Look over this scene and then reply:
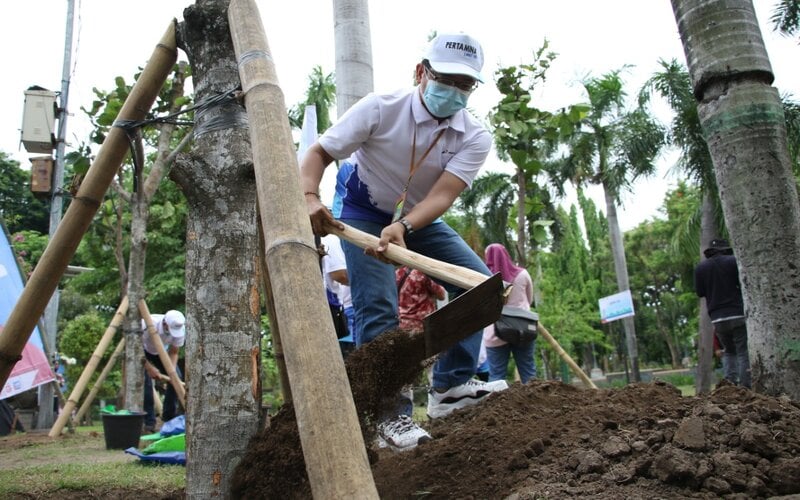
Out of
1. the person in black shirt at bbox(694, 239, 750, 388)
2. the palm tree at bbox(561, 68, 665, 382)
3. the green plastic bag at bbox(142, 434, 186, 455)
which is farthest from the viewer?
the palm tree at bbox(561, 68, 665, 382)

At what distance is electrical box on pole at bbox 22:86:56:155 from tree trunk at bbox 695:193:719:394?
12.2 meters

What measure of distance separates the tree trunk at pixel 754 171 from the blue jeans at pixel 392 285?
126 centimetres

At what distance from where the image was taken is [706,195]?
53.8 ft

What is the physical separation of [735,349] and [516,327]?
291 cm

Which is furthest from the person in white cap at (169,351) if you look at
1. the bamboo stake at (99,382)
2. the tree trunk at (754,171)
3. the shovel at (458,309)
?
the tree trunk at (754,171)

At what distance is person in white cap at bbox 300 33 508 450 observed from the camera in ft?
10.5

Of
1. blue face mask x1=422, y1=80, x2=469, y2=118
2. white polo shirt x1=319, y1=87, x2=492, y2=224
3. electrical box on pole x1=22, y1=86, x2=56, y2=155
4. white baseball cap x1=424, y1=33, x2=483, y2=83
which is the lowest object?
white polo shirt x1=319, y1=87, x2=492, y2=224

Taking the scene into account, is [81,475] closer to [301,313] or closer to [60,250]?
[60,250]

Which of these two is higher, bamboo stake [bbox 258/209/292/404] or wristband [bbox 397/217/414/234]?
wristband [bbox 397/217/414/234]

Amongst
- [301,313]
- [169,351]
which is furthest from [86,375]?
[301,313]

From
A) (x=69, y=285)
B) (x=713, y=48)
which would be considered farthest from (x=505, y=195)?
(x=713, y=48)

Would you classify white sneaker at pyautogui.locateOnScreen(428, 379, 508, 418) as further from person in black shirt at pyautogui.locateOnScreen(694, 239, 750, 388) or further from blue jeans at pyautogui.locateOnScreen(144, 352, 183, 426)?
blue jeans at pyautogui.locateOnScreen(144, 352, 183, 426)

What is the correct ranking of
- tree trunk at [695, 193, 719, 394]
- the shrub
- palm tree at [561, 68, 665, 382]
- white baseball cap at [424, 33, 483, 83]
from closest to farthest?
white baseball cap at [424, 33, 483, 83] < tree trunk at [695, 193, 719, 394] < the shrub < palm tree at [561, 68, 665, 382]

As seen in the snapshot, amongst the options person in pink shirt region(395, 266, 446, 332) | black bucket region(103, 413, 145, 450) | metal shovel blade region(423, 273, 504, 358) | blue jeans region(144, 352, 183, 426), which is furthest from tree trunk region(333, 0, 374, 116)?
blue jeans region(144, 352, 183, 426)
